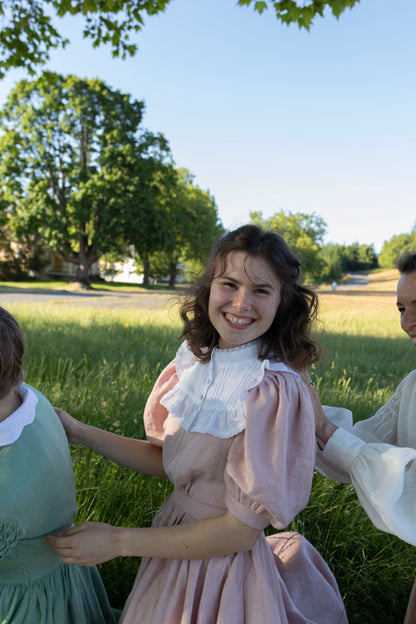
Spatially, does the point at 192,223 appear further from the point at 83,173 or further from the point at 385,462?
the point at 385,462

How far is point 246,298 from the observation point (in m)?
1.31

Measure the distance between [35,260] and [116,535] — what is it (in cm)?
3928

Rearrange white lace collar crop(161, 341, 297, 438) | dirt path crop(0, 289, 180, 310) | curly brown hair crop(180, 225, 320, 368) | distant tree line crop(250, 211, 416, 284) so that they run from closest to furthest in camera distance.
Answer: white lace collar crop(161, 341, 297, 438), curly brown hair crop(180, 225, 320, 368), dirt path crop(0, 289, 180, 310), distant tree line crop(250, 211, 416, 284)

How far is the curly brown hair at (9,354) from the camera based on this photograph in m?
1.17

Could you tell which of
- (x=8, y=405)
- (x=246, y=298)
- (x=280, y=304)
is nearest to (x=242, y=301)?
(x=246, y=298)

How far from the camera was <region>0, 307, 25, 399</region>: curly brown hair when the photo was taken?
45.9 inches

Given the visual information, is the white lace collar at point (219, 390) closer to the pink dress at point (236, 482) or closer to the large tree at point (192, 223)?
the pink dress at point (236, 482)

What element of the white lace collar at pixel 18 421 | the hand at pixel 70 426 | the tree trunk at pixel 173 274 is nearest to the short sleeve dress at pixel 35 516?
the white lace collar at pixel 18 421

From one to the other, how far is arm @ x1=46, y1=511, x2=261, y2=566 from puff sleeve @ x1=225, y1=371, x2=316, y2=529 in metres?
0.06

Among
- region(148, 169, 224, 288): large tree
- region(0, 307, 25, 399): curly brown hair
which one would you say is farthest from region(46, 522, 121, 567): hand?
region(148, 169, 224, 288): large tree

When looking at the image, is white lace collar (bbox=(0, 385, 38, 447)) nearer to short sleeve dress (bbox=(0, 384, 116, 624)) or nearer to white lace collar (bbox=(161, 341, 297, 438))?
short sleeve dress (bbox=(0, 384, 116, 624))

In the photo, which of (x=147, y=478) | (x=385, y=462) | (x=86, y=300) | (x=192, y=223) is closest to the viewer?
(x=385, y=462)

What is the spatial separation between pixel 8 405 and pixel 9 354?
0.48 ft

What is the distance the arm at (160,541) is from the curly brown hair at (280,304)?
1.56 ft
